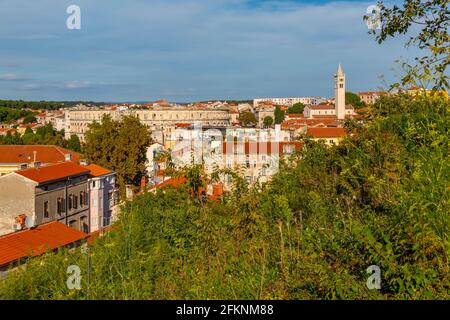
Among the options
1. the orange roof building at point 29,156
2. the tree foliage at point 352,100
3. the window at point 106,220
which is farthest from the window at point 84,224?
the tree foliage at point 352,100

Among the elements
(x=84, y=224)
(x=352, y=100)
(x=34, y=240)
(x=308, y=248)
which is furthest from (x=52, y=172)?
(x=352, y=100)

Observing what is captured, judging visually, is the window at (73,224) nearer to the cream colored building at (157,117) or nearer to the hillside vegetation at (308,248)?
the hillside vegetation at (308,248)

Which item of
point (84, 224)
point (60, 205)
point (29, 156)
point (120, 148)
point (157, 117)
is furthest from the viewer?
point (157, 117)

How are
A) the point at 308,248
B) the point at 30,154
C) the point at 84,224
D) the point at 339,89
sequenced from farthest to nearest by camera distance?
1. the point at 339,89
2. the point at 30,154
3. the point at 84,224
4. the point at 308,248

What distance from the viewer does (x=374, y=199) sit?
260 inches

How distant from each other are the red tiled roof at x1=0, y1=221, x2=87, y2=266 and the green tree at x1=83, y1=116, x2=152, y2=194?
1828cm

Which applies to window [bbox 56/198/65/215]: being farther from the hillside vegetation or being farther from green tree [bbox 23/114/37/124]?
green tree [bbox 23/114/37/124]

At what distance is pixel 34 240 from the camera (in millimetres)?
14844

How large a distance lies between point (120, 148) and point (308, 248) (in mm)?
31490

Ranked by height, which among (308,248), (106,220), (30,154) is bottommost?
(106,220)

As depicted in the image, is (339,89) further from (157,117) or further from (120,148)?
(120,148)

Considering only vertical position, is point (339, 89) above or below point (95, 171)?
above

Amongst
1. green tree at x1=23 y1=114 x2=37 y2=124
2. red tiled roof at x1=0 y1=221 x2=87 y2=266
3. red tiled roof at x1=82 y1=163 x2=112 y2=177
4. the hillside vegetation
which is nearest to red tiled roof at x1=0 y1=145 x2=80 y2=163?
red tiled roof at x1=82 y1=163 x2=112 y2=177

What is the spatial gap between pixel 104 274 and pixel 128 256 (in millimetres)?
761
